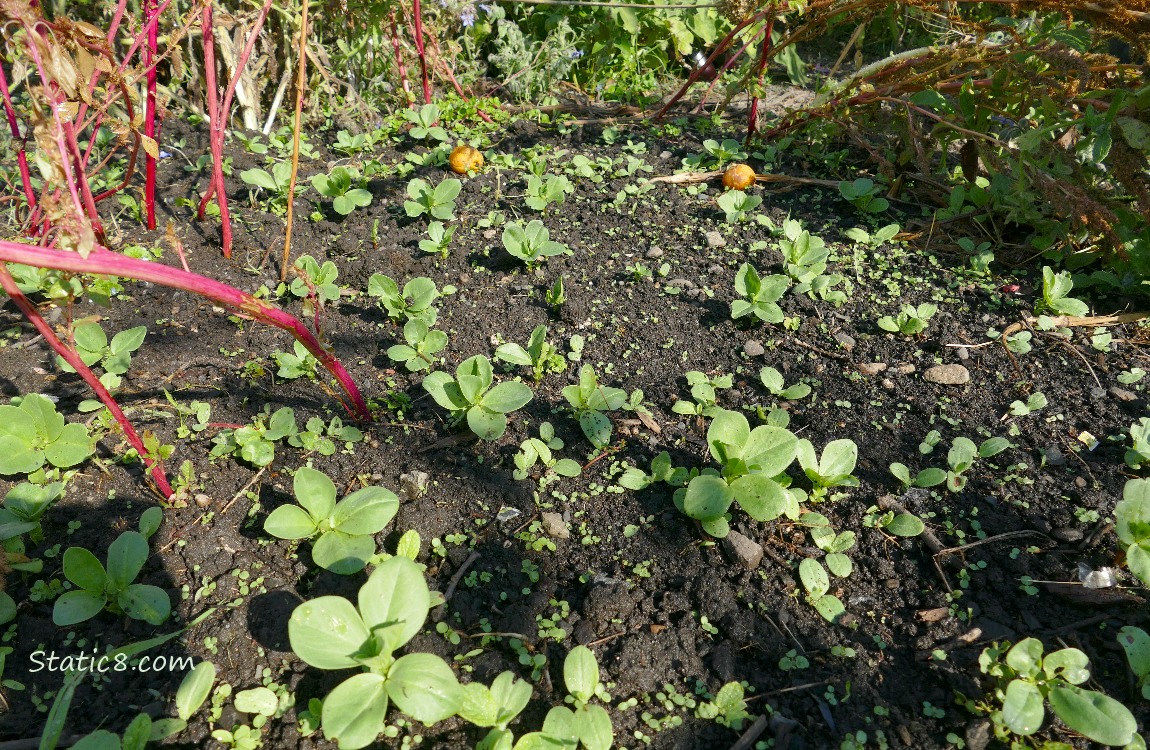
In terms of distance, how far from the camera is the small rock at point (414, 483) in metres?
1.77

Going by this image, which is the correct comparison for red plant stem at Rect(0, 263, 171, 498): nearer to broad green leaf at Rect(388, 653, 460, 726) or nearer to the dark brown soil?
the dark brown soil

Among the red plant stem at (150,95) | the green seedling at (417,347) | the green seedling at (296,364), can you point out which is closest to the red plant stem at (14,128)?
the red plant stem at (150,95)

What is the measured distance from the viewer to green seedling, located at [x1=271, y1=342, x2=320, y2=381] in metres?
1.99

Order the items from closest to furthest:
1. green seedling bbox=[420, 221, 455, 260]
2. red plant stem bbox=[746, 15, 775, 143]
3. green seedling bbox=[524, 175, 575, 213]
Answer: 1. green seedling bbox=[420, 221, 455, 260]
2. green seedling bbox=[524, 175, 575, 213]
3. red plant stem bbox=[746, 15, 775, 143]

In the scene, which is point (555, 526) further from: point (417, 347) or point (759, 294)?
point (759, 294)

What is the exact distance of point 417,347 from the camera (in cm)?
212

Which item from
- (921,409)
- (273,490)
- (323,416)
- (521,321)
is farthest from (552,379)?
(921,409)

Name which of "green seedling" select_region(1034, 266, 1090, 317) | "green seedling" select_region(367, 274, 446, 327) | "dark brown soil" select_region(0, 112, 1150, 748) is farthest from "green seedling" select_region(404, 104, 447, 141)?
"green seedling" select_region(1034, 266, 1090, 317)

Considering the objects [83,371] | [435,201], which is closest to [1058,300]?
[435,201]

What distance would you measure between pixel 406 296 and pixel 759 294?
112 centimetres

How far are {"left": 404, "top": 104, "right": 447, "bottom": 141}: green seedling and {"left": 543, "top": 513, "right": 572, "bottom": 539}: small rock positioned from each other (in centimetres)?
208

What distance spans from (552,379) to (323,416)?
25.4 inches

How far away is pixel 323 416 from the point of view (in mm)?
1951

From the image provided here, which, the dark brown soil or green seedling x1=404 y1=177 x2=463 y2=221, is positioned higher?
green seedling x1=404 y1=177 x2=463 y2=221
